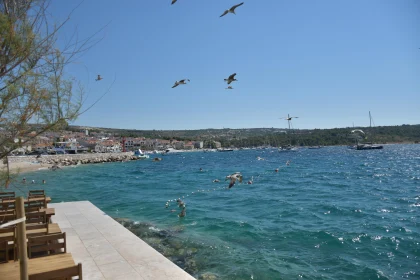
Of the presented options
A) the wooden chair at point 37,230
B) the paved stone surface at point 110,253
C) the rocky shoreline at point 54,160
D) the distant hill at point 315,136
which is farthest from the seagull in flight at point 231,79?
the distant hill at point 315,136

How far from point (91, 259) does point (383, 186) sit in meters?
23.9

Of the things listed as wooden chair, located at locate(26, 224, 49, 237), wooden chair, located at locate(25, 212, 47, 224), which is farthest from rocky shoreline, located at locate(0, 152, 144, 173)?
wooden chair, located at locate(26, 224, 49, 237)

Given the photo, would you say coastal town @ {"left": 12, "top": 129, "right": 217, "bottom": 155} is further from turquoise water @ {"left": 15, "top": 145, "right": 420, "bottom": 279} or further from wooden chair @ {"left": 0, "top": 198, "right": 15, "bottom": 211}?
turquoise water @ {"left": 15, "top": 145, "right": 420, "bottom": 279}

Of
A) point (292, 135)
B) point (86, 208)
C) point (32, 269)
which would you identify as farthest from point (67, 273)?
point (292, 135)

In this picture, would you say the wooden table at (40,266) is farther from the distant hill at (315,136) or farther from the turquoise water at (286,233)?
the distant hill at (315,136)

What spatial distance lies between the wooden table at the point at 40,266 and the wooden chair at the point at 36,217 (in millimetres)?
2795

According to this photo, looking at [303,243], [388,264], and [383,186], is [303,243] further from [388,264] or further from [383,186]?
[383,186]

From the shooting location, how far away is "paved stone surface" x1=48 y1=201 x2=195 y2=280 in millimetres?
5207

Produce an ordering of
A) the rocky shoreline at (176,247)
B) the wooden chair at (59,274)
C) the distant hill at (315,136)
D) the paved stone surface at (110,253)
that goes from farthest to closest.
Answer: the distant hill at (315,136)
the rocky shoreline at (176,247)
the paved stone surface at (110,253)
the wooden chair at (59,274)

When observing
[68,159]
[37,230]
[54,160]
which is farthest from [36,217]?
[54,160]

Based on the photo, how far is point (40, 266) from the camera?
3.85 meters

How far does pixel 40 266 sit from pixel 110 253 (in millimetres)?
2477

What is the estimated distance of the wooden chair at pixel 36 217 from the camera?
669 centimetres

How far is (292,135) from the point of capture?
5709 inches
